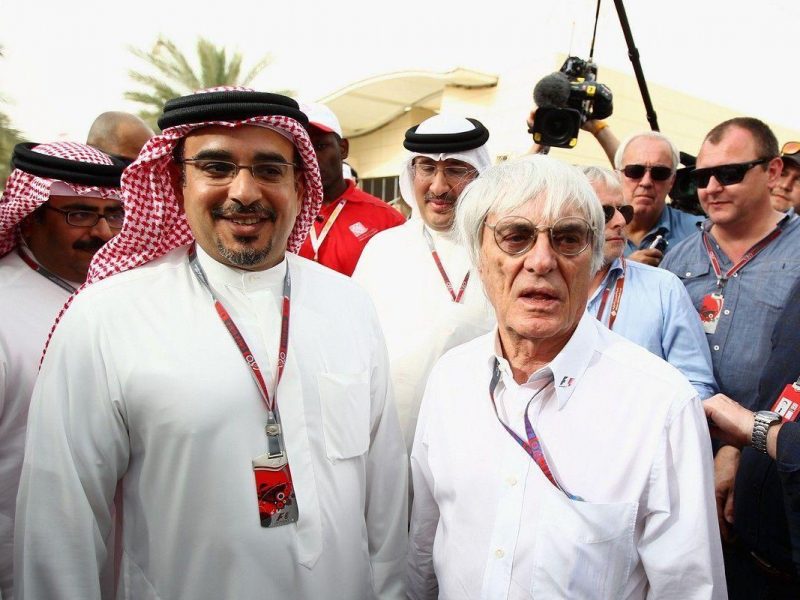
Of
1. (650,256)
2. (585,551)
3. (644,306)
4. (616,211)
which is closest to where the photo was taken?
(585,551)

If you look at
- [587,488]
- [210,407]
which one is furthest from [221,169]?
[587,488]

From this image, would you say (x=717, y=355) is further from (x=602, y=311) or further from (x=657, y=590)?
(x=657, y=590)

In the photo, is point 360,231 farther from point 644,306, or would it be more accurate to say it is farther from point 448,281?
point 644,306

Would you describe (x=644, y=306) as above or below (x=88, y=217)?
below

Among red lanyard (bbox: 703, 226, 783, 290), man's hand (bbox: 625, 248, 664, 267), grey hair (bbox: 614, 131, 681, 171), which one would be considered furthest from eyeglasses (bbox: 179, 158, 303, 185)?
grey hair (bbox: 614, 131, 681, 171)

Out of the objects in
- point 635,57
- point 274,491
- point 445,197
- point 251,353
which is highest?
point 635,57

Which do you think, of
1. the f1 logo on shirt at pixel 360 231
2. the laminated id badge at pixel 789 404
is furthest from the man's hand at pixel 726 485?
the f1 logo on shirt at pixel 360 231

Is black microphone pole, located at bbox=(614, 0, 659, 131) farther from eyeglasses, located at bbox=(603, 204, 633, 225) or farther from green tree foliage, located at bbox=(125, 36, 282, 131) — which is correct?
green tree foliage, located at bbox=(125, 36, 282, 131)

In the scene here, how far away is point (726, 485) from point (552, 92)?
2.76 m

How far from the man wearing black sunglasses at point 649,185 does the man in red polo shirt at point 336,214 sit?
63.0 inches

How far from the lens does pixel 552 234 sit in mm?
1722

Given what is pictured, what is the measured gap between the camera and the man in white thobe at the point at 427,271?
8.99ft

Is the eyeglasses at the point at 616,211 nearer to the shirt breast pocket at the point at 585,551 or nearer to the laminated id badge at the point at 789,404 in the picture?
the laminated id badge at the point at 789,404

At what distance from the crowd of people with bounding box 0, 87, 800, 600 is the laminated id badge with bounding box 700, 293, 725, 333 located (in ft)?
1.43
